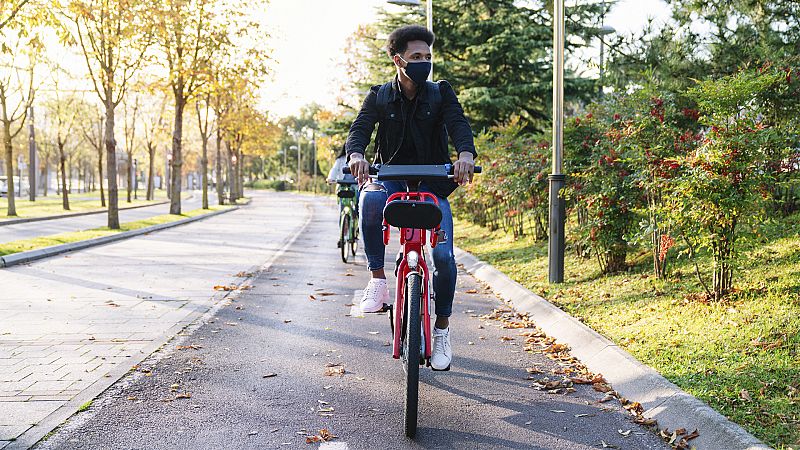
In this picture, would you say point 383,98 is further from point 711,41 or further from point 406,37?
point 711,41

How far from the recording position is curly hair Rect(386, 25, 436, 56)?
14.8 feet

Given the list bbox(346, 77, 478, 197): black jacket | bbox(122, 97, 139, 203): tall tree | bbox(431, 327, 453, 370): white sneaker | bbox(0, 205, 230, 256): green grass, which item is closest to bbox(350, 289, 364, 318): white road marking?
bbox(431, 327, 453, 370): white sneaker

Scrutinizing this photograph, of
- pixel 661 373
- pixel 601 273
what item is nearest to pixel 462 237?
pixel 601 273

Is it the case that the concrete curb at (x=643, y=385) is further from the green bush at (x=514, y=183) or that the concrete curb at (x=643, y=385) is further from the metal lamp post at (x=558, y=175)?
the green bush at (x=514, y=183)

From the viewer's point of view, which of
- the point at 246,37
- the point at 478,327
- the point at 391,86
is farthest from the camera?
the point at 246,37

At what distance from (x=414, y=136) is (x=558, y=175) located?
15.2 ft

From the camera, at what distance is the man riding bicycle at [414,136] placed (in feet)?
14.9

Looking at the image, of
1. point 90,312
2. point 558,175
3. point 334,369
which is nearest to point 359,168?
point 334,369

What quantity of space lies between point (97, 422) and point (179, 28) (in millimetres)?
22225

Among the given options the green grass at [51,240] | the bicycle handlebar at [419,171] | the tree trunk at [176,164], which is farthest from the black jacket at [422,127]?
the tree trunk at [176,164]

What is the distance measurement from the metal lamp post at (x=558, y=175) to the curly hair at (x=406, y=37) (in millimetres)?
4596

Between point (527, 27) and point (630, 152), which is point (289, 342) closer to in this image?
point (630, 152)

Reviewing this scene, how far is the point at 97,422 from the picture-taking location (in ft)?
13.5

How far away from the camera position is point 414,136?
463 cm
